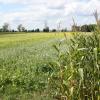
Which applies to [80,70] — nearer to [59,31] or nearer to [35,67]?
[59,31]

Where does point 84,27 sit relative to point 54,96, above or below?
above

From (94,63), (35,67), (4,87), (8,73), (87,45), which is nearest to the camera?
(94,63)

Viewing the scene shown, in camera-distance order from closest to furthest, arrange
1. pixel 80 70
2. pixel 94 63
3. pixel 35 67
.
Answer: pixel 80 70 < pixel 94 63 < pixel 35 67

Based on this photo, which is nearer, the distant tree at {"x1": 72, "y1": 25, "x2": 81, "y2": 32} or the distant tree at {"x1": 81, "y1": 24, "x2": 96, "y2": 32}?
the distant tree at {"x1": 72, "y1": 25, "x2": 81, "y2": 32}

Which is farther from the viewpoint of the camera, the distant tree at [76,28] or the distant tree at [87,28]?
the distant tree at [87,28]

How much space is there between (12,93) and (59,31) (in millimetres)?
3408

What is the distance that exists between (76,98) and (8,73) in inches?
234

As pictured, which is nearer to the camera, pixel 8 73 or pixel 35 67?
pixel 8 73

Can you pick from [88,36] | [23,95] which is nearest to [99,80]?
[88,36]

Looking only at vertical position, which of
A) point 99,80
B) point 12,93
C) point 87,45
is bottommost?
point 12,93

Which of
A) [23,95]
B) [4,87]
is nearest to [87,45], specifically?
[23,95]

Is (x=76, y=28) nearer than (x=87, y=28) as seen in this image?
Yes

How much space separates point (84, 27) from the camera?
8.50 metres

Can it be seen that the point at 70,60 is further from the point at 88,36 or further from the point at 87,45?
the point at 88,36
